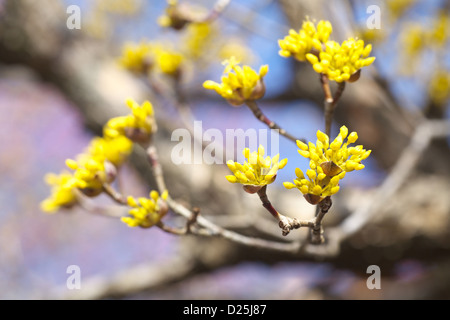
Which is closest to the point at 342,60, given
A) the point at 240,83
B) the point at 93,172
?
the point at 240,83

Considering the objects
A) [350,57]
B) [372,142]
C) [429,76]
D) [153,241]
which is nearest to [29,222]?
[153,241]

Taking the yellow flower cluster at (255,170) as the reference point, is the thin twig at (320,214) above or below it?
below

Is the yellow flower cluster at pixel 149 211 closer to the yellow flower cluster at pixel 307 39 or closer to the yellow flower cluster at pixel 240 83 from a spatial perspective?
the yellow flower cluster at pixel 240 83

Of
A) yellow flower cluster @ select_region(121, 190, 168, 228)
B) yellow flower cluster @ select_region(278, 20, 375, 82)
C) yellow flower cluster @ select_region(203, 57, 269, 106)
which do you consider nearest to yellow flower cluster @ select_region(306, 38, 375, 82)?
yellow flower cluster @ select_region(278, 20, 375, 82)

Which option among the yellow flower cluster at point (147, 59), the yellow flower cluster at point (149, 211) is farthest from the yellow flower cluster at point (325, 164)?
the yellow flower cluster at point (147, 59)
